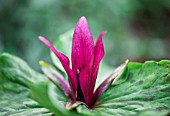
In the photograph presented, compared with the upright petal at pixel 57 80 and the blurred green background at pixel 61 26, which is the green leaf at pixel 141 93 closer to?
the upright petal at pixel 57 80

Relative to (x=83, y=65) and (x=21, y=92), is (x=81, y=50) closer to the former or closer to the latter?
(x=83, y=65)

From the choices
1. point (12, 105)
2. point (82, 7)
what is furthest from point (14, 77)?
point (82, 7)

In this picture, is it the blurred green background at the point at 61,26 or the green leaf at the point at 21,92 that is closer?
the green leaf at the point at 21,92

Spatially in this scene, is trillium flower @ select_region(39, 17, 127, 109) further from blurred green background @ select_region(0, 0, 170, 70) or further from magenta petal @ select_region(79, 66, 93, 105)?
blurred green background @ select_region(0, 0, 170, 70)

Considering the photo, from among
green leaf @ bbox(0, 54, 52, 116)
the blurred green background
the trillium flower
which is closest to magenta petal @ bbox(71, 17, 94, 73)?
the trillium flower

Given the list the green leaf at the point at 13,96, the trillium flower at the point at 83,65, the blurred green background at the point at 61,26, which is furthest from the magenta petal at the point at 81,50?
the blurred green background at the point at 61,26
